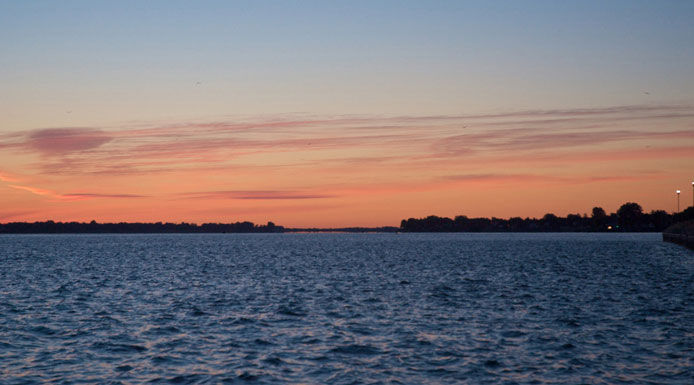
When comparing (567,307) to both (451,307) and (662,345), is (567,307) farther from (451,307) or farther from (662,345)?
(662,345)

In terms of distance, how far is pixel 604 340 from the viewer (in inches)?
1117

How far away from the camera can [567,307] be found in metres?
40.0

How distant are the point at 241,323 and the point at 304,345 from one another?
23.4 feet

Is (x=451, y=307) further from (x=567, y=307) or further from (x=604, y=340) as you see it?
(x=604, y=340)

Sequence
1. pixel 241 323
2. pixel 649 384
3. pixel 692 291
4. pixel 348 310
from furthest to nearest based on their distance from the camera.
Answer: pixel 692 291, pixel 348 310, pixel 241 323, pixel 649 384

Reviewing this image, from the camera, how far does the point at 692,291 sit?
49.3 metres

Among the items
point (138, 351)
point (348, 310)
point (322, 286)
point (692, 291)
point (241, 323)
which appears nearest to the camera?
point (138, 351)

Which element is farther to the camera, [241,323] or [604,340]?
[241,323]

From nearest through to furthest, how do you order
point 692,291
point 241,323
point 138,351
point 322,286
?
point 138,351 → point 241,323 → point 692,291 → point 322,286

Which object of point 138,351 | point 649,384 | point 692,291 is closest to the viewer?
point 649,384

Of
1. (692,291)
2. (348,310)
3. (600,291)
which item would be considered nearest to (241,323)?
(348,310)

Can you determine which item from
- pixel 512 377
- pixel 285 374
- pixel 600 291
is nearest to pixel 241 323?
pixel 285 374

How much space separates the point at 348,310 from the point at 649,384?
2000 centimetres

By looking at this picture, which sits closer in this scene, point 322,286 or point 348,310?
point 348,310
